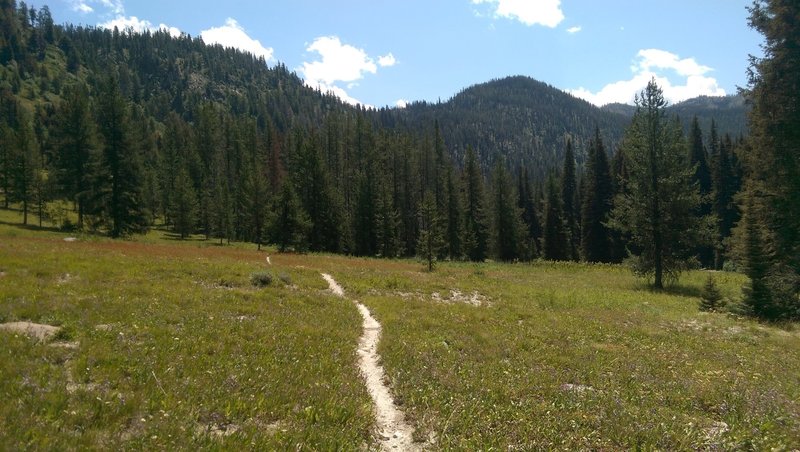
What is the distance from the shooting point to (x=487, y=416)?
786 cm

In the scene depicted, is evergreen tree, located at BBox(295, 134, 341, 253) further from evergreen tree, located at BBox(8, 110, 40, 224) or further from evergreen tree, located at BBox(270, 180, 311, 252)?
evergreen tree, located at BBox(8, 110, 40, 224)

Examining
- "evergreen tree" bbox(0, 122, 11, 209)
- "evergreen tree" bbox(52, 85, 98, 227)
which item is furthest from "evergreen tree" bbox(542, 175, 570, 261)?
"evergreen tree" bbox(0, 122, 11, 209)

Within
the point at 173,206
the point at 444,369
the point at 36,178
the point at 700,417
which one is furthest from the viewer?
the point at 173,206

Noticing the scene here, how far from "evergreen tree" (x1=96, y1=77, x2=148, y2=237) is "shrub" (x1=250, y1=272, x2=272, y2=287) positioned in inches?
1458

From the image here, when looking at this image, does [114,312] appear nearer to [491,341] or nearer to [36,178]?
[491,341]

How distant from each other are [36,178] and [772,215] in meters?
84.9

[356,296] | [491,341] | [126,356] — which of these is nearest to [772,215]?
[491,341]

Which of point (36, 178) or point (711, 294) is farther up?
point (36, 178)

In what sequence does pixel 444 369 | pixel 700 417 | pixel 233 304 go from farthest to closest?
pixel 233 304 → pixel 444 369 → pixel 700 417

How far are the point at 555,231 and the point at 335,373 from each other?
7560 centimetres

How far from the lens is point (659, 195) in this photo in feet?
120

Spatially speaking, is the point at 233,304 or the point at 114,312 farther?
the point at 233,304

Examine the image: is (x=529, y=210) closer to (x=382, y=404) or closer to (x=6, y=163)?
(x=382, y=404)

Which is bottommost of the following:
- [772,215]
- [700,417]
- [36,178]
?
[700,417]
